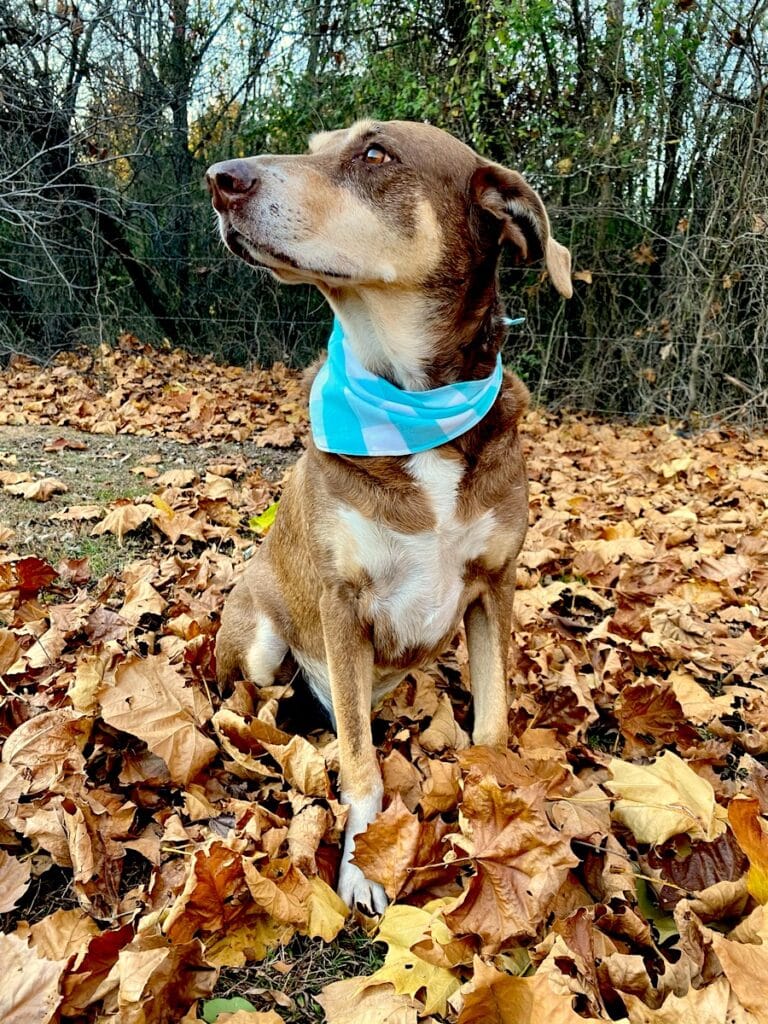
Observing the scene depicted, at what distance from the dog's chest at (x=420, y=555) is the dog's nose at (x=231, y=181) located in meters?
0.97

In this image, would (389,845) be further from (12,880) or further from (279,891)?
(12,880)

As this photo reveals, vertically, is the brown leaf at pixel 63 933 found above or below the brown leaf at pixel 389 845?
below

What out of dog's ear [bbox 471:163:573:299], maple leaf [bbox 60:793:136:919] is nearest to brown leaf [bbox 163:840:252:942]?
maple leaf [bbox 60:793:136:919]

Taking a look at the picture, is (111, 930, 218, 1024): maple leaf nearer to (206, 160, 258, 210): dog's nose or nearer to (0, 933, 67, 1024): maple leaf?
(0, 933, 67, 1024): maple leaf

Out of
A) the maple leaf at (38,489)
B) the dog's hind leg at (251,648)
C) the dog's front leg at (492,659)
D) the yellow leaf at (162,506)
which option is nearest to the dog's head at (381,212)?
the dog's front leg at (492,659)

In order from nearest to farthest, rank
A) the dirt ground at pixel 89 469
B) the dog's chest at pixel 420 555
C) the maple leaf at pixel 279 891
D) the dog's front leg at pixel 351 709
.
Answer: the maple leaf at pixel 279 891
the dog's front leg at pixel 351 709
the dog's chest at pixel 420 555
the dirt ground at pixel 89 469

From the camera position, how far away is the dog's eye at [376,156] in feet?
8.20

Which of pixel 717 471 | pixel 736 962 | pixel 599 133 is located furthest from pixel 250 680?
pixel 599 133

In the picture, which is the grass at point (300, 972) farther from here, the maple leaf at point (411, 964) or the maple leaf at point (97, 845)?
the maple leaf at point (97, 845)

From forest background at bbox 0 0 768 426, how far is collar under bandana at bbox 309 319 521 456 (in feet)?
22.7

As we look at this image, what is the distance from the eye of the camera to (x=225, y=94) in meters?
12.0

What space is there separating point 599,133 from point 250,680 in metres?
8.49

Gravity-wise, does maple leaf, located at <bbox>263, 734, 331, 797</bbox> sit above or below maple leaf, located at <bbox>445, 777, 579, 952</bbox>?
below

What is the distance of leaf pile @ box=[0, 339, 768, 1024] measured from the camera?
5.26 ft
